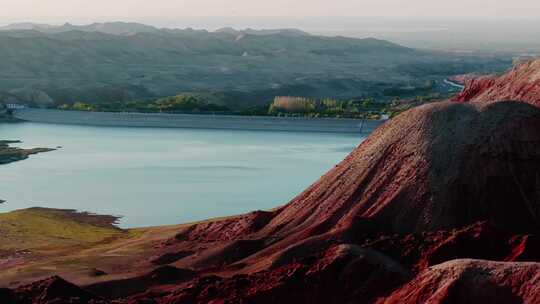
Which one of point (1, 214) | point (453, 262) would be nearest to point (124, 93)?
point (1, 214)

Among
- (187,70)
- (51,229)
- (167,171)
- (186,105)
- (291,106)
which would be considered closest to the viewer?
(51,229)

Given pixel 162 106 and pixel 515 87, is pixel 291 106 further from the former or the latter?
pixel 515 87

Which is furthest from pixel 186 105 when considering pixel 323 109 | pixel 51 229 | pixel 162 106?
pixel 51 229

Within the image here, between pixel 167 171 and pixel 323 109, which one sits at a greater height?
pixel 323 109

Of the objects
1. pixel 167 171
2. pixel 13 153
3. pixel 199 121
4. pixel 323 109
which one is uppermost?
pixel 323 109

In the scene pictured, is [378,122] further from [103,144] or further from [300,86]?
[300,86]

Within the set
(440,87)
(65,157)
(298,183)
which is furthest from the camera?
(440,87)

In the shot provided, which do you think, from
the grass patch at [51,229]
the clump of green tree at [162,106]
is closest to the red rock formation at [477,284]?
the grass patch at [51,229]
